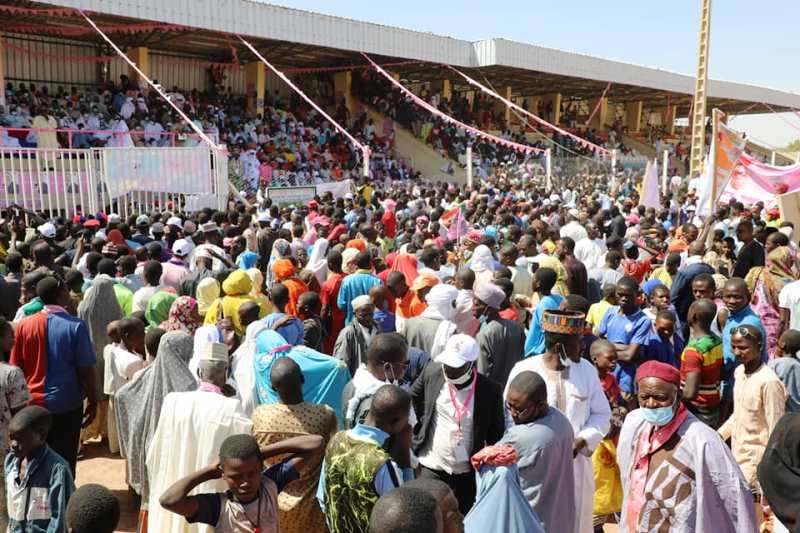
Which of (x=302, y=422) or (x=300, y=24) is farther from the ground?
(x=300, y=24)

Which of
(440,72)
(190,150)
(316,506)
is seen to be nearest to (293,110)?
(440,72)

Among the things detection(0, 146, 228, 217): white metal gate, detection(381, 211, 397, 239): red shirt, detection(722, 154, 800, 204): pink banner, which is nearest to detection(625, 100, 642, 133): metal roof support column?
detection(722, 154, 800, 204): pink banner

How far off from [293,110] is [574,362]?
21.4 metres

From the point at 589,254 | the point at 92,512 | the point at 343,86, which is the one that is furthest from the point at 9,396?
the point at 343,86

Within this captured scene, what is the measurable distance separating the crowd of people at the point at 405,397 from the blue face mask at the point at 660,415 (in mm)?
11

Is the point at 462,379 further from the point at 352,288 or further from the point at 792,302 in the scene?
the point at 792,302

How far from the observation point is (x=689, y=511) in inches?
110

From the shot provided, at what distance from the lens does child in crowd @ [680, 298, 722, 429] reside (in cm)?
436

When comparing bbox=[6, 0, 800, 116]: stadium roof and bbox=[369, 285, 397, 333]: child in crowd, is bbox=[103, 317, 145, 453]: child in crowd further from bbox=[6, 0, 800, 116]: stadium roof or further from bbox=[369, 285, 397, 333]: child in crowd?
bbox=[6, 0, 800, 116]: stadium roof

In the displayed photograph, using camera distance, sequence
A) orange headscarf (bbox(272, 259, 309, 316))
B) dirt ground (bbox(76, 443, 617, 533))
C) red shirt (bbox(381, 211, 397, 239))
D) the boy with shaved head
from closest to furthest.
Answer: the boy with shaved head, dirt ground (bbox(76, 443, 617, 533)), orange headscarf (bbox(272, 259, 309, 316)), red shirt (bbox(381, 211, 397, 239))

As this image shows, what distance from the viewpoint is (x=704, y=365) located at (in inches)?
173

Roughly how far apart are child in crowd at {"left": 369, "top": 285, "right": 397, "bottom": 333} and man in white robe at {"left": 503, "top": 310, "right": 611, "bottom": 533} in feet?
5.12

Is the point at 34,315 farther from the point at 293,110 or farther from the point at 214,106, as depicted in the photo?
the point at 293,110

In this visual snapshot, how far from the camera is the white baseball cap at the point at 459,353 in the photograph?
3352 mm
